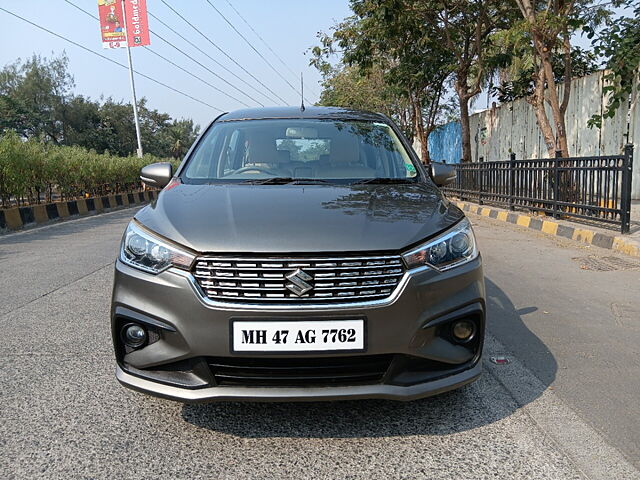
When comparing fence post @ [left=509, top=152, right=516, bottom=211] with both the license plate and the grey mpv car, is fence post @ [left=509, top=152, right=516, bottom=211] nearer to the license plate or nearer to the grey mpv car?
the grey mpv car

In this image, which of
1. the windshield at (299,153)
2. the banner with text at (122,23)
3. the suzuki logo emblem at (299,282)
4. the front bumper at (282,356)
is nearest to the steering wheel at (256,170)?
the windshield at (299,153)

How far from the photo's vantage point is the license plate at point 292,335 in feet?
7.09

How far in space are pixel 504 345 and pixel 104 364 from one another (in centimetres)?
247

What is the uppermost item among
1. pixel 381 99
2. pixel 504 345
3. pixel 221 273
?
pixel 381 99

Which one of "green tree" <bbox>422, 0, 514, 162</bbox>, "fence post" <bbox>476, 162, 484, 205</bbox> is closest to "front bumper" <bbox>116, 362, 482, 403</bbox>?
"fence post" <bbox>476, 162, 484, 205</bbox>

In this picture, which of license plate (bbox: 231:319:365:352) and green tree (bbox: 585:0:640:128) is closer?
license plate (bbox: 231:319:365:352)

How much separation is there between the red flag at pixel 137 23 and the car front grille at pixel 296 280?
3126 centimetres

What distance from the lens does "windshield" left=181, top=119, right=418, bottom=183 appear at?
333cm

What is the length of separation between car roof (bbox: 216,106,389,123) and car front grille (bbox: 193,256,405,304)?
6.14ft

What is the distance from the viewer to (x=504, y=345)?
141 inches

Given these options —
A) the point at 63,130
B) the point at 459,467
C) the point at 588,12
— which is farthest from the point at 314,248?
the point at 63,130

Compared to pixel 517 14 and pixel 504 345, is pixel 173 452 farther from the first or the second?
pixel 517 14

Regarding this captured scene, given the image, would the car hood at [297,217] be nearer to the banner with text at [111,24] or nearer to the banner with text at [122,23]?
the banner with text at [122,23]

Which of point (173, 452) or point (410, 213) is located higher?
point (410, 213)
